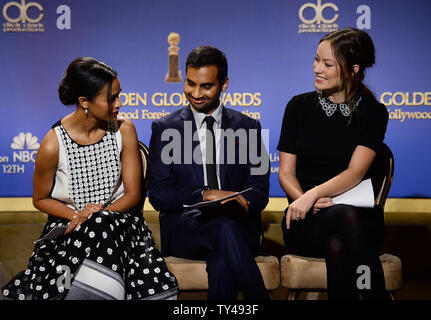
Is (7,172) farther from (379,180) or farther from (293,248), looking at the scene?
(379,180)

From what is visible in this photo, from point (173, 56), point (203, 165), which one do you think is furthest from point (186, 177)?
point (173, 56)

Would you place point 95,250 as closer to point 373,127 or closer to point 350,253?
point 350,253

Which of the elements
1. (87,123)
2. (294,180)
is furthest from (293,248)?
(87,123)

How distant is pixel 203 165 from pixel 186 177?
112 millimetres

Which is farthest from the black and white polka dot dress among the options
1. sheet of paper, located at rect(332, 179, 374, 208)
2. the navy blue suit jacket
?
sheet of paper, located at rect(332, 179, 374, 208)

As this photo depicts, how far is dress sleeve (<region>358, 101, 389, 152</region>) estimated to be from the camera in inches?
106

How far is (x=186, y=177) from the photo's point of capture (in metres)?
2.78

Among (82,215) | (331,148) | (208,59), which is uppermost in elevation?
(208,59)

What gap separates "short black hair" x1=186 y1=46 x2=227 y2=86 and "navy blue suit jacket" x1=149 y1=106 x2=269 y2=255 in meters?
0.21

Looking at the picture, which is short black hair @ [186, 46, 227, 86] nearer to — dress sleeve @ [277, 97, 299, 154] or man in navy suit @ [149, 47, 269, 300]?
man in navy suit @ [149, 47, 269, 300]

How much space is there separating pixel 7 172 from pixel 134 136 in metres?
1.46

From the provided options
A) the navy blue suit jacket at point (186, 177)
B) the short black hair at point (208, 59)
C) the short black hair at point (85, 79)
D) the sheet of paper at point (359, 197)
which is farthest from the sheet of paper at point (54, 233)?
the sheet of paper at point (359, 197)

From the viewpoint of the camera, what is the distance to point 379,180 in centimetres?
289
